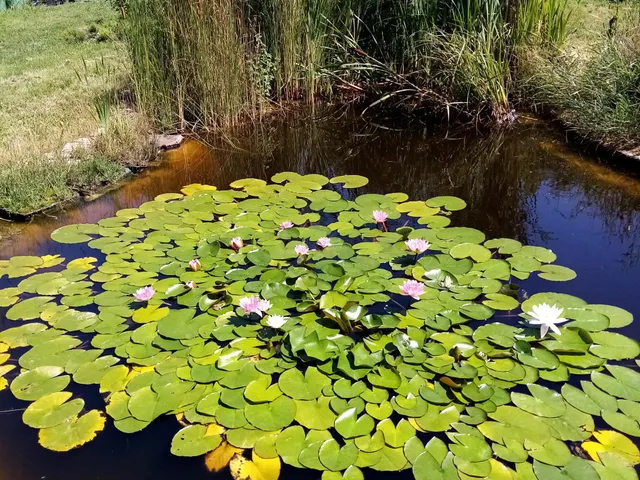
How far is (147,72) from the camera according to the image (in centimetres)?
401

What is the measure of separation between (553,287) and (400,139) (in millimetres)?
2242

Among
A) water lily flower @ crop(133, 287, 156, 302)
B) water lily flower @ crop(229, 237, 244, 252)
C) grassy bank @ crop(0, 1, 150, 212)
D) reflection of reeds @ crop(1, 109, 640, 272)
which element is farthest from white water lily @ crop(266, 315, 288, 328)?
grassy bank @ crop(0, 1, 150, 212)

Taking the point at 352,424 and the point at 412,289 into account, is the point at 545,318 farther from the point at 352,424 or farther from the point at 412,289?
the point at 352,424

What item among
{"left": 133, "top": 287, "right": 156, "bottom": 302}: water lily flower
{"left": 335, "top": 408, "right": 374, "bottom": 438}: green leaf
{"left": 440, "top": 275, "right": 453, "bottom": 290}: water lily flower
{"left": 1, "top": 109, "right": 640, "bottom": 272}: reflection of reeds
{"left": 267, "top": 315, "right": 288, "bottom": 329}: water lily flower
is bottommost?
{"left": 1, "top": 109, "right": 640, "bottom": 272}: reflection of reeds

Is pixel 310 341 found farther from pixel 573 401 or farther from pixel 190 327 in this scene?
pixel 573 401

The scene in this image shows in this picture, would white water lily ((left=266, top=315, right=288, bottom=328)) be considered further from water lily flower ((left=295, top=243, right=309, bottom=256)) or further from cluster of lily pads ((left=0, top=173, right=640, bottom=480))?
water lily flower ((left=295, top=243, right=309, bottom=256))

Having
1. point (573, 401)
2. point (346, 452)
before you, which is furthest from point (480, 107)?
point (346, 452)

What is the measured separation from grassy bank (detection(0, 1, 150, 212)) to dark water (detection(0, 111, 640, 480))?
204 millimetres

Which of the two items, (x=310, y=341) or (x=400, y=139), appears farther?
(x=400, y=139)

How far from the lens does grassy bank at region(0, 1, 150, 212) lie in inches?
128

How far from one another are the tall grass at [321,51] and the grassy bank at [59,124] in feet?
1.50

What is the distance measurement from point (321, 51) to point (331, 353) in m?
3.64

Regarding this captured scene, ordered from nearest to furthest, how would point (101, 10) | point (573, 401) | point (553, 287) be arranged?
point (573, 401), point (553, 287), point (101, 10)

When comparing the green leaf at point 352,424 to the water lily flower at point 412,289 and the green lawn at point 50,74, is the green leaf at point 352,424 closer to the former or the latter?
the water lily flower at point 412,289
